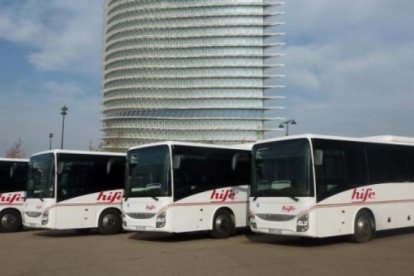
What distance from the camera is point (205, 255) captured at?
12570mm

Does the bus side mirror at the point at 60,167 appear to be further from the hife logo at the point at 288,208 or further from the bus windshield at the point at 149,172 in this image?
the hife logo at the point at 288,208

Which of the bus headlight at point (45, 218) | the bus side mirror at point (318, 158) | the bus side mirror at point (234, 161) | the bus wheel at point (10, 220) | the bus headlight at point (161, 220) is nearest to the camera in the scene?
the bus side mirror at point (318, 158)

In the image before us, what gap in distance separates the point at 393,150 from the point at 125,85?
431ft

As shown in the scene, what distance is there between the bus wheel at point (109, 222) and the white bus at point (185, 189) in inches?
98.2

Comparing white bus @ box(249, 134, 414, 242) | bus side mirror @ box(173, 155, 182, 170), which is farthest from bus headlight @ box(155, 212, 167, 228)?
white bus @ box(249, 134, 414, 242)

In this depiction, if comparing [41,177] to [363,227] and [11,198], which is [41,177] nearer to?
[11,198]

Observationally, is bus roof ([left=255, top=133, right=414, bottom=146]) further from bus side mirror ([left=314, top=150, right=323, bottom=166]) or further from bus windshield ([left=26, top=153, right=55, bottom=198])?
bus windshield ([left=26, top=153, right=55, bottom=198])

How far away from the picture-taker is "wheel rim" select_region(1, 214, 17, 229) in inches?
803

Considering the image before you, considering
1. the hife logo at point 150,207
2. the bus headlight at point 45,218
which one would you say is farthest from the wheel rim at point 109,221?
the hife logo at point 150,207

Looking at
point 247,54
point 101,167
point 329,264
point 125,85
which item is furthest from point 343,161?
point 125,85

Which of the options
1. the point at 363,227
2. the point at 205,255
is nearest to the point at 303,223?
the point at 363,227

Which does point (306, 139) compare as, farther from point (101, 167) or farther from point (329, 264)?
Result: point (101, 167)

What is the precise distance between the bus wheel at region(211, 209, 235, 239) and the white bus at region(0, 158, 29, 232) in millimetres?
8240

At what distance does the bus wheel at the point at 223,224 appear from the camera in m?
16.5
